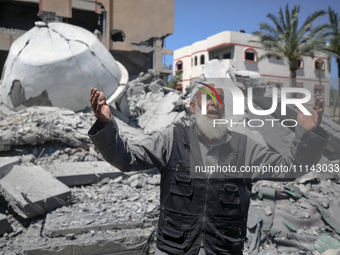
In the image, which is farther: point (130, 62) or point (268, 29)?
point (130, 62)

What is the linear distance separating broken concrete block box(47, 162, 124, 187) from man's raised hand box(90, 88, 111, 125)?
3263 millimetres

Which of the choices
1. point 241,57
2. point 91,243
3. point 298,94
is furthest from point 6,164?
point 241,57

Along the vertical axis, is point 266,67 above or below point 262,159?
above

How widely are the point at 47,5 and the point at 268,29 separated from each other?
12.6 m

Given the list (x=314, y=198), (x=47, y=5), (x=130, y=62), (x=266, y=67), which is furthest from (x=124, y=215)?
(x=266, y=67)

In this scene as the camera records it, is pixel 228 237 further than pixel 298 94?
No

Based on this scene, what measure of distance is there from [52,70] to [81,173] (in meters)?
3.54

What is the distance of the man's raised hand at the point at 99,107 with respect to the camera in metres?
1.72

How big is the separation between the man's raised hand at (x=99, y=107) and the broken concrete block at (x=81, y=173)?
3.26 metres

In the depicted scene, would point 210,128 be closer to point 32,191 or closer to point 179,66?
point 32,191

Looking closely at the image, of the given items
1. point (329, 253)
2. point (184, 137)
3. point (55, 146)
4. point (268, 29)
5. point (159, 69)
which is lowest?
point (329, 253)

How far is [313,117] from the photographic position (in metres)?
1.70

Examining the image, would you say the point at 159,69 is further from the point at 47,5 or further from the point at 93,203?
the point at 93,203

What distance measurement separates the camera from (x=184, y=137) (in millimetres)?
1978
